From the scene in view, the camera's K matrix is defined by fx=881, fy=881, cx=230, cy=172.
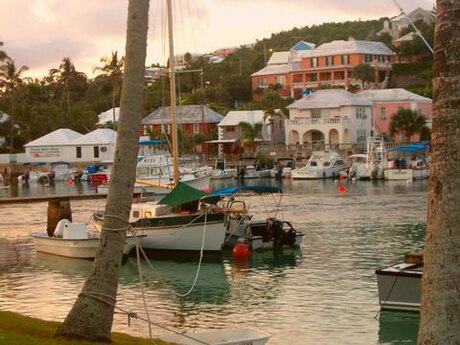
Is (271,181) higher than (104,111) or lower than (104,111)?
lower

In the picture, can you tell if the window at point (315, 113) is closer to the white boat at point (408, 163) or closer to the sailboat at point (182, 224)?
the white boat at point (408, 163)

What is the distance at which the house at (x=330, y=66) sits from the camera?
146875 mm

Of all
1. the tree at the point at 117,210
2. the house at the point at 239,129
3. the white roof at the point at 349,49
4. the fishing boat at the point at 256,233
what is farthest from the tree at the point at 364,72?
the tree at the point at 117,210

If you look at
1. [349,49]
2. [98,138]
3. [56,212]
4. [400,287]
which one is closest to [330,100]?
[349,49]

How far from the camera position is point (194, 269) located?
121 feet

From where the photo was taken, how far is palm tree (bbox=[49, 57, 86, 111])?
506ft

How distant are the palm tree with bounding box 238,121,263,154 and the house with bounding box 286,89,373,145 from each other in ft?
14.3

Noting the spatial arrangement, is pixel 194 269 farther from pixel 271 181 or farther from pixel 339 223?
pixel 271 181

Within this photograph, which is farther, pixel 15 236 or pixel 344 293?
pixel 15 236

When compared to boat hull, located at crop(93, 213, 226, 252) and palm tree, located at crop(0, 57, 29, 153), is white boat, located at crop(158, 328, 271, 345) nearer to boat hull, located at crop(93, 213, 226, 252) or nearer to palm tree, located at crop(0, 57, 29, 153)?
boat hull, located at crop(93, 213, 226, 252)

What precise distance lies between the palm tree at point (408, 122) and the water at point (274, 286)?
193ft

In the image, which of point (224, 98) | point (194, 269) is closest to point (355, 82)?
point (224, 98)

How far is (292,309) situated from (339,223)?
86.6 ft

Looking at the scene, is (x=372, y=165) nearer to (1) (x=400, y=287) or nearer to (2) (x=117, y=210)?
(1) (x=400, y=287)
